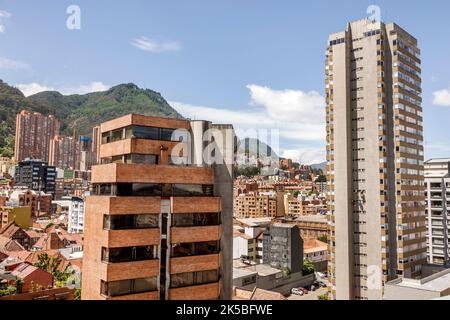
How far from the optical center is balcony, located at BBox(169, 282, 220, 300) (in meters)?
27.9

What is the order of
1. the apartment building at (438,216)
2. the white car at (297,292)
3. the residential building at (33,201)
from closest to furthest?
the white car at (297,292) < the apartment building at (438,216) < the residential building at (33,201)

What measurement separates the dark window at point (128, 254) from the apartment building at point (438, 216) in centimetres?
7563

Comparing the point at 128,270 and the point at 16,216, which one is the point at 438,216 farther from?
the point at 16,216

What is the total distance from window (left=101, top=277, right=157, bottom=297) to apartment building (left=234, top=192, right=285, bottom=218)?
129m

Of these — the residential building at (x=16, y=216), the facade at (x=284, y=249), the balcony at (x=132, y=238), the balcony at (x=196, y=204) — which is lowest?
the facade at (x=284, y=249)

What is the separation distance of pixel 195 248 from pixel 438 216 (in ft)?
240

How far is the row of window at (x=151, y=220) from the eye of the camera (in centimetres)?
2647

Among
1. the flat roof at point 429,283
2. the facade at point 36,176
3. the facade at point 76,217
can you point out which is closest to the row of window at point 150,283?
the flat roof at point 429,283

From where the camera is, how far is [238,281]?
62000 mm

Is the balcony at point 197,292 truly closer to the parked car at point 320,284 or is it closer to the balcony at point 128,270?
the balcony at point 128,270

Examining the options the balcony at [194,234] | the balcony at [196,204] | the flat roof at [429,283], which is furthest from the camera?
the flat roof at [429,283]
